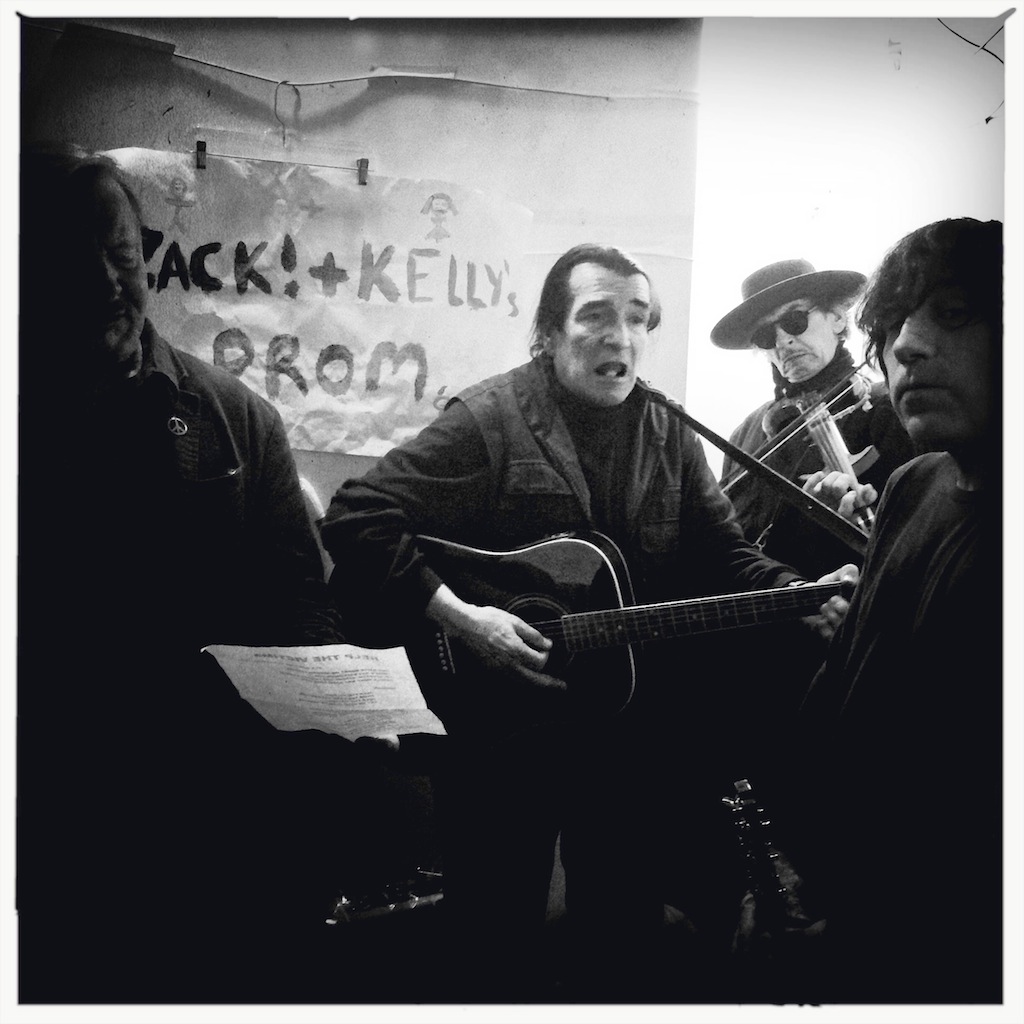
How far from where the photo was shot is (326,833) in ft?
6.14

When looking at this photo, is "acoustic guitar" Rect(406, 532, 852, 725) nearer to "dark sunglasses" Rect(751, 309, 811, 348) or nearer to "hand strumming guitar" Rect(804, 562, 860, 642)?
"hand strumming guitar" Rect(804, 562, 860, 642)

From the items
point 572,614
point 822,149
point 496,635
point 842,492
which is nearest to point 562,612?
point 572,614

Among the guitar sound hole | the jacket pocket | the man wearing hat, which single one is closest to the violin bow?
the man wearing hat

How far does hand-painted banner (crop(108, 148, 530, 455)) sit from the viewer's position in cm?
189

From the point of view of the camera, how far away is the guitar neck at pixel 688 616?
1.77 m

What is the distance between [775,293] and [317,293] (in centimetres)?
89

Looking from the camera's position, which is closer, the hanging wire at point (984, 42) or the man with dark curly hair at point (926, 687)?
the man with dark curly hair at point (926, 687)

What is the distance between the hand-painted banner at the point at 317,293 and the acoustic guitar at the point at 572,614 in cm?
31

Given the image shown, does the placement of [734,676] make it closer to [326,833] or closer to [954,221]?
[326,833]

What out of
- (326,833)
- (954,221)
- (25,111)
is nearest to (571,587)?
(326,833)

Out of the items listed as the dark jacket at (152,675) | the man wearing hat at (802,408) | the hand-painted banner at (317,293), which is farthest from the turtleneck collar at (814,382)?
the dark jacket at (152,675)

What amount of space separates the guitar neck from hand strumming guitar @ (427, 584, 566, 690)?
0.06 meters

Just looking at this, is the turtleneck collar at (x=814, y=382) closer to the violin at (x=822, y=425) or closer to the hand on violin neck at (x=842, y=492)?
the violin at (x=822, y=425)

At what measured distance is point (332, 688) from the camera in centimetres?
185
